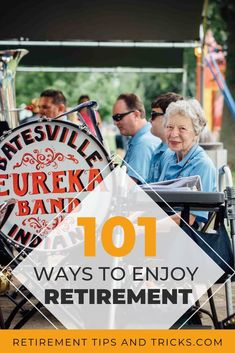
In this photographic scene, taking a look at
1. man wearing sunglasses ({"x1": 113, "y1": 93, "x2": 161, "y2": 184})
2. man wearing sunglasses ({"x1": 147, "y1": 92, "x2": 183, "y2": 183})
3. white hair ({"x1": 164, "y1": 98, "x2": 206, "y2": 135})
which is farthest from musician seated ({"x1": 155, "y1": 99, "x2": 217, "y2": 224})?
man wearing sunglasses ({"x1": 113, "y1": 93, "x2": 161, "y2": 184})

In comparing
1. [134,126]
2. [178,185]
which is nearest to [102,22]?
[134,126]

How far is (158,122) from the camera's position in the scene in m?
6.91

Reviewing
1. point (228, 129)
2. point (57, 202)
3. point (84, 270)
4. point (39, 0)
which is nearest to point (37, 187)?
point (57, 202)

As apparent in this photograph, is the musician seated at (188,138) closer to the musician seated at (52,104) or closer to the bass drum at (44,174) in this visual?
the bass drum at (44,174)

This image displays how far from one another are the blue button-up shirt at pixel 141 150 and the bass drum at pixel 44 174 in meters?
2.02

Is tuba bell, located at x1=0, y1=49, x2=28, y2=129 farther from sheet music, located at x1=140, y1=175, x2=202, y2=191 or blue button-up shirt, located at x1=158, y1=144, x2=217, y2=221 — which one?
sheet music, located at x1=140, y1=175, x2=202, y2=191

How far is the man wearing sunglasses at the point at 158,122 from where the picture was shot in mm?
6660

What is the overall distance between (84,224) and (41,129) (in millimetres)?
518

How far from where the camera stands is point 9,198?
5012 millimetres

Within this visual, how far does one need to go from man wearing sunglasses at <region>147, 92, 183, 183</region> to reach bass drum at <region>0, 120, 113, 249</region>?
61.2 inches

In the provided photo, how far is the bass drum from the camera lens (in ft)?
16.3

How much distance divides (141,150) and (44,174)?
8.15ft

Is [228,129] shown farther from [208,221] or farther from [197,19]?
[208,221]

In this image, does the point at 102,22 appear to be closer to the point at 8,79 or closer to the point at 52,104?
the point at 8,79
